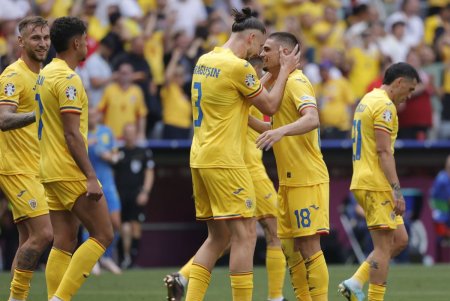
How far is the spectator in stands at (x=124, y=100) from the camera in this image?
19469 millimetres

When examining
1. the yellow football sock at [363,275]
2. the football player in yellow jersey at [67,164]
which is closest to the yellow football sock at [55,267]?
the football player in yellow jersey at [67,164]

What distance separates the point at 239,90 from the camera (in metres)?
9.90

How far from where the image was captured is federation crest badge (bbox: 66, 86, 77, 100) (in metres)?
10.0

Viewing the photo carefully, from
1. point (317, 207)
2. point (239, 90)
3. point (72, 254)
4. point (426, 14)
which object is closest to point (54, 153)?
point (72, 254)

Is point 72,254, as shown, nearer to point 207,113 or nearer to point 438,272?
point 207,113

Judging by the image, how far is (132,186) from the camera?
1933 centimetres

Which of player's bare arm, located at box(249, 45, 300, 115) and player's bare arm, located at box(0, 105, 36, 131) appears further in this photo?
player's bare arm, located at box(0, 105, 36, 131)

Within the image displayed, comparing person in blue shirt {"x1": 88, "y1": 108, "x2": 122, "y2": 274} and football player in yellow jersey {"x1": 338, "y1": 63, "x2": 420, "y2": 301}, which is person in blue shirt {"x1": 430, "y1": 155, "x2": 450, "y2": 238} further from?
football player in yellow jersey {"x1": 338, "y1": 63, "x2": 420, "y2": 301}

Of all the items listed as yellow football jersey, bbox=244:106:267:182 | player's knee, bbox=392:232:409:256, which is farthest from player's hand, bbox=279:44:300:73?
player's knee, bbox=392:232:409:256

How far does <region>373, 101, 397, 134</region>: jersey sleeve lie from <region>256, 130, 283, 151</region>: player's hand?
1.80 meters

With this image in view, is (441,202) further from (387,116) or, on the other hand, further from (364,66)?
(387,116)

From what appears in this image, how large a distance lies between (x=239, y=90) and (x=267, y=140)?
502 mm

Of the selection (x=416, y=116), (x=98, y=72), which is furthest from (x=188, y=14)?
(x=416, y=116)

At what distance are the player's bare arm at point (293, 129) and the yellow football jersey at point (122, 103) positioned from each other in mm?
9314
